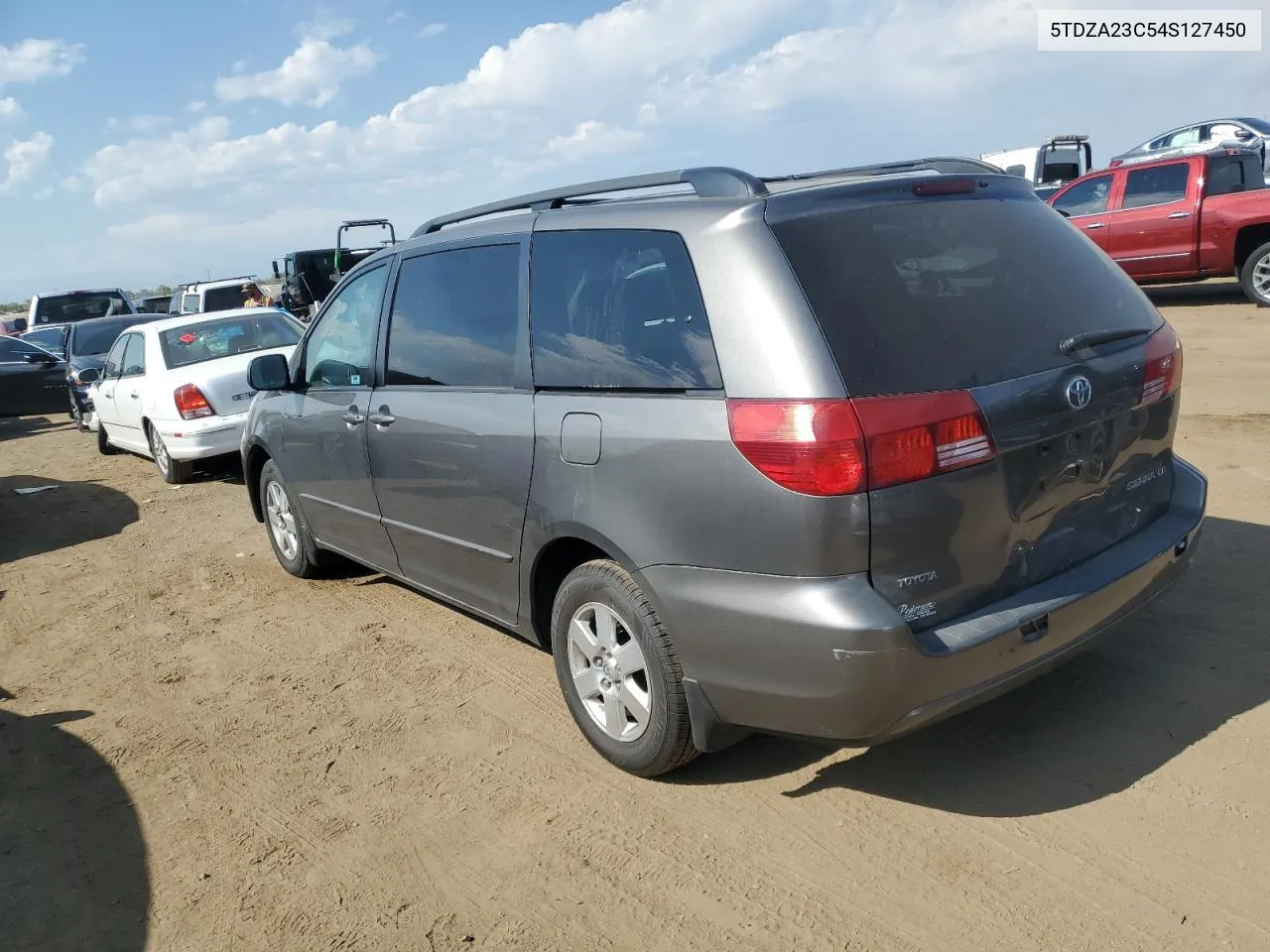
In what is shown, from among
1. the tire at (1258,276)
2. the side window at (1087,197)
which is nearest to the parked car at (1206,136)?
the side window at (1087,197)

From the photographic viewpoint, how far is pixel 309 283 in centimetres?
2339

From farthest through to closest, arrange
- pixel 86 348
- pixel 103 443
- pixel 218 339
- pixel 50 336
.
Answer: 1. pixel 50 336
2. pixel 86 348
3. pixel 103 443
4. pixel 218 339

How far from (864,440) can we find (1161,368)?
133 cm

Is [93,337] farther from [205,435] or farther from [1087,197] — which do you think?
[1087,197]

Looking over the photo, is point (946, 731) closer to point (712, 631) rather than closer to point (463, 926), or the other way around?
point (712, 631)

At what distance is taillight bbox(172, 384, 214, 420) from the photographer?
29.6 ft

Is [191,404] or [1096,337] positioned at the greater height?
[1096,337]

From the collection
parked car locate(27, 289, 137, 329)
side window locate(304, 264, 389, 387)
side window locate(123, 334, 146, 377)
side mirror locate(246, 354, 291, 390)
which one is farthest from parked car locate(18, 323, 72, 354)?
side window locate(304, 264, 389, 387)

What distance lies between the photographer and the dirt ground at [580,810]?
8.90ft

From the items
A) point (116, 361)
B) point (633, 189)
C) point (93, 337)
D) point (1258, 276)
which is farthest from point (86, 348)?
point (1258, 276)

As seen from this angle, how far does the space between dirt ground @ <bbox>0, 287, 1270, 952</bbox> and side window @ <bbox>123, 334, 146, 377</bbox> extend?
5569mm

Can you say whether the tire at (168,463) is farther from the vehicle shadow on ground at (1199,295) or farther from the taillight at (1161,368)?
the vehicle shadow on ground at (1199,295)

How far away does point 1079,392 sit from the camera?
9.77 feet

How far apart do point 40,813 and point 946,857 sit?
122 inches
